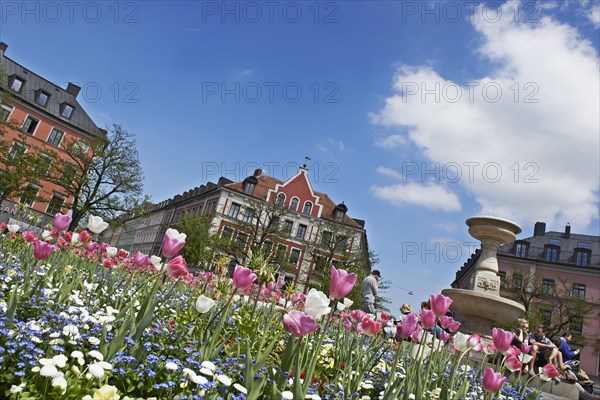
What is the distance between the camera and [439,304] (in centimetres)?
310

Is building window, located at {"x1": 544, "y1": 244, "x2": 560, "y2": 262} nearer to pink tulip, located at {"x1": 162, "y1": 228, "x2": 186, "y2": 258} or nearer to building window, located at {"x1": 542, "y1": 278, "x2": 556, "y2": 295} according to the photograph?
building window, located at {"x1": 542, "y1": 278, "x2": 556, "y2": 295}

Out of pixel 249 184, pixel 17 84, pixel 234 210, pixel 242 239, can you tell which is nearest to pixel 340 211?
pixel 249 184

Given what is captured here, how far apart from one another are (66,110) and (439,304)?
54.1 metres

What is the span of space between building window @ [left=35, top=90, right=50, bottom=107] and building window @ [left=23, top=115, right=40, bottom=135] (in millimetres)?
2002

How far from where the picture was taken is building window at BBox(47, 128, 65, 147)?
46.2m

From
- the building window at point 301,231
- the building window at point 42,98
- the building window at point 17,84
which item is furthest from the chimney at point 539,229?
the building window at point 17,84

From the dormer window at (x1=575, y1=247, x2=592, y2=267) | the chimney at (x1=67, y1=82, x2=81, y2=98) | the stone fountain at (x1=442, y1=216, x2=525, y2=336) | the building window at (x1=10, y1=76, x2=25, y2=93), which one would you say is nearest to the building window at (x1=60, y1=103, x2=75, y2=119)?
the chimney at (x1=67, y1=82, x2=81, y2=98)

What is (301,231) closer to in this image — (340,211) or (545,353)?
(340,211)

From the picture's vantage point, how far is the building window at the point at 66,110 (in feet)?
156

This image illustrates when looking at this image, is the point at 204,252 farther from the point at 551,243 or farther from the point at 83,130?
the point at 551,243

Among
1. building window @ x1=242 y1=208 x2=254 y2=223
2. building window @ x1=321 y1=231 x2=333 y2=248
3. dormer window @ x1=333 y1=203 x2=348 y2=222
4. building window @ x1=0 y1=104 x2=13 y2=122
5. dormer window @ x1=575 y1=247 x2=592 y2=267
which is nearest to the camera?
building window @ x1=0 y1=104 x2=13 y2=122

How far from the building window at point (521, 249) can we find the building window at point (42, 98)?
55718 millimetres

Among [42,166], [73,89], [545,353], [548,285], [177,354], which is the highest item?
[73,89]

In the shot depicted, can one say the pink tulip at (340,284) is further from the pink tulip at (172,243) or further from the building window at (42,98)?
the building window at (42,98)
